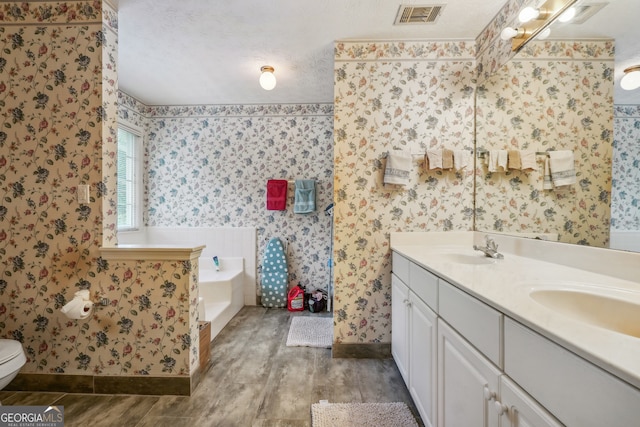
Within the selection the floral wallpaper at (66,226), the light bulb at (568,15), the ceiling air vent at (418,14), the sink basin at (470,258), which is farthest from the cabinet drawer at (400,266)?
the ceiling air vent at (418,14)

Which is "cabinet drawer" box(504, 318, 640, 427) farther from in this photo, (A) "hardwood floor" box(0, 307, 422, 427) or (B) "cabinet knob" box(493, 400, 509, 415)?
(A) "hardwood floor" box(0, 307, 422, 427)

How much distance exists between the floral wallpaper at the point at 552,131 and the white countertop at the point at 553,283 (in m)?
0.09

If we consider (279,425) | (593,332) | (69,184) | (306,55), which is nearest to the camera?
(593,332)

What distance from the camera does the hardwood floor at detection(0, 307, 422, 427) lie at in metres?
1.46

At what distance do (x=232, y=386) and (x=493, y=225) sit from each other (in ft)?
6.53

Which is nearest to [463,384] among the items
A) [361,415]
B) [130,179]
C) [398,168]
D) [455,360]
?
[455,360]

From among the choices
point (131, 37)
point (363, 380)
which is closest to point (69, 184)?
point (131, 37)

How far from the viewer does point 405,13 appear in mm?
1763

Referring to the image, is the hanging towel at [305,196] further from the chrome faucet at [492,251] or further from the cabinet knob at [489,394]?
the cabinet knob at [489,394]

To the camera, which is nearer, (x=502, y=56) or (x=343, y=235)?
(x=502, y=56)

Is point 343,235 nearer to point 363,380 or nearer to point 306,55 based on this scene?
point 363,380

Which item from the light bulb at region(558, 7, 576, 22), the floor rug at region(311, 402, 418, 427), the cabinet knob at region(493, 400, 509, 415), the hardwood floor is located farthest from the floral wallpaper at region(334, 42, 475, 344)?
the cabinet knob at region(493, 400, 509, 415)

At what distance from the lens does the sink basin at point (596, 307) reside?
788mm

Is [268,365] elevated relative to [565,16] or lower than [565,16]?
lower
